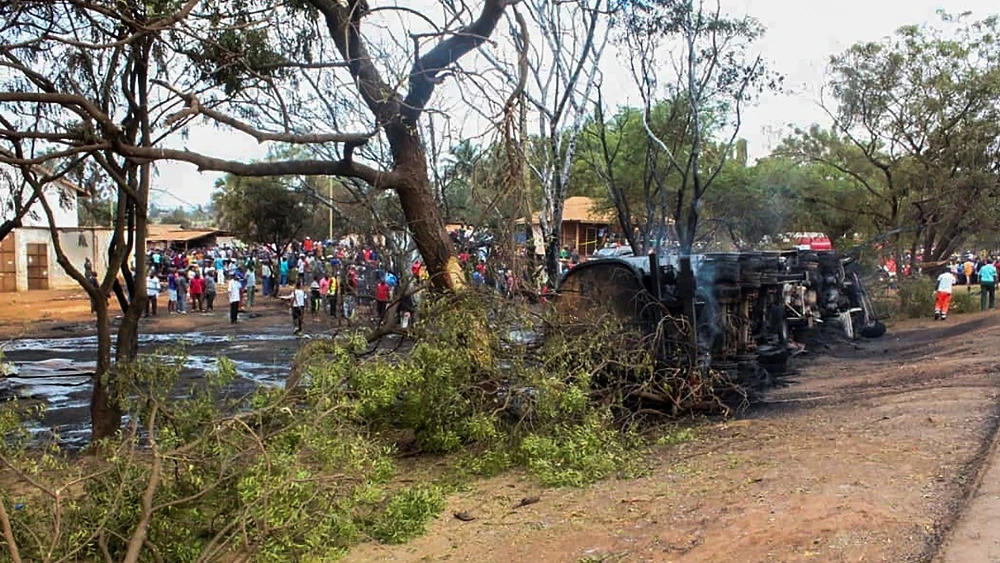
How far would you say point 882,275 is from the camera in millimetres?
21859

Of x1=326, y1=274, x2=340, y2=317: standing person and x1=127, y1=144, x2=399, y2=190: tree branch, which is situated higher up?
x1=127, y1=144, x2=399, y2=190: tree branch

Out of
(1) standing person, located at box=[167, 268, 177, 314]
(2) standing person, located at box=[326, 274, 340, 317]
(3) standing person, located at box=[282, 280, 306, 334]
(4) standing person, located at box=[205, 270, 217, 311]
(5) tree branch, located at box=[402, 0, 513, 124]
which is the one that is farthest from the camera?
A: (4) standing person, located at box=[205, 270, 217, 311]

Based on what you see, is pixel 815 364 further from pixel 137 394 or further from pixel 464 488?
pixel 137 394

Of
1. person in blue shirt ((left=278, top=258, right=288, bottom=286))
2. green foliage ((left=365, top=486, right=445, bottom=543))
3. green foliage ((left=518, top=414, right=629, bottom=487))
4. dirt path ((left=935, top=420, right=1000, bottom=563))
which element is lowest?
green foliage ((left=365, top=486, right=445, bottom=543))

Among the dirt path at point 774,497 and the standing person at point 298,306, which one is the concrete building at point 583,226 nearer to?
the standing person at point 298,306

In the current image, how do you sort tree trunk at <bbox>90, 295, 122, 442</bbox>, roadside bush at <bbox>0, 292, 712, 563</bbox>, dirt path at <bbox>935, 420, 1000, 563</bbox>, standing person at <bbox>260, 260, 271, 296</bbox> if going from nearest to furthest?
dirt path at <bbox>935, 420, 1000, 563</bbox>
roadside bush at <bbox>0, 292, 712, 563</bbox>
tree trunk at <bbox>90, 295, 122, 442</bbox>
standing person at <bbox>260, 260, 271, 296</bbox>

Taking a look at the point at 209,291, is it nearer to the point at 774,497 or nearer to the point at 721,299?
the point at 721,299

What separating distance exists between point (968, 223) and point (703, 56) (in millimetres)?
8875

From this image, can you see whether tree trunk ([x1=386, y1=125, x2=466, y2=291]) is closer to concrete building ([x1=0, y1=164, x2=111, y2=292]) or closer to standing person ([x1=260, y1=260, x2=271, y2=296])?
standing person ([x1=260, y1=260, x2=271, y2=296])

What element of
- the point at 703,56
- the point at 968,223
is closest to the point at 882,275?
the point at 968,223

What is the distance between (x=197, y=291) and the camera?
27438mm

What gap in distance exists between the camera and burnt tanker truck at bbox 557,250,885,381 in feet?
33.8

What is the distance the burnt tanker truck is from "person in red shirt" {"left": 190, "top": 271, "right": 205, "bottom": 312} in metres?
18.9

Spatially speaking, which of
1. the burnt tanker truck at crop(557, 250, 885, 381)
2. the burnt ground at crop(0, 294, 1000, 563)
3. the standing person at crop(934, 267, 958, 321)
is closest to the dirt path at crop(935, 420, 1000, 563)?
the burnt ground at crop(0, 294, 1000, 563)
